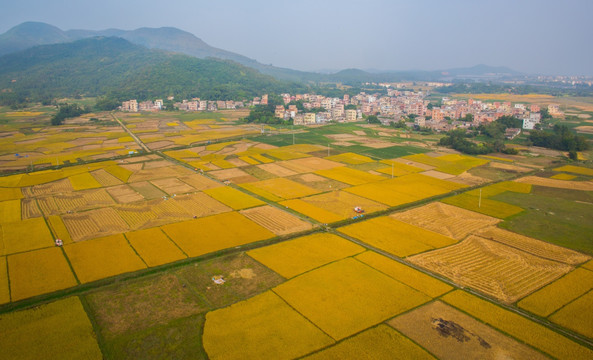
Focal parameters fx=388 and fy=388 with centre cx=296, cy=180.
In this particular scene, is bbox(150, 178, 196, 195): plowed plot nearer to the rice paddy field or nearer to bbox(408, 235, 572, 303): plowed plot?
the rice paddy field

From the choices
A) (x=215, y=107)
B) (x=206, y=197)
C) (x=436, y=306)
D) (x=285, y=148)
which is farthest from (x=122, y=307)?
(x=215, y=107)

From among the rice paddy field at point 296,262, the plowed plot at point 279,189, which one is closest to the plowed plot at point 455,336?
the rice paddy field at point 296,262

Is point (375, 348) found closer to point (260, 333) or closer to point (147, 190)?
point (260, 333)

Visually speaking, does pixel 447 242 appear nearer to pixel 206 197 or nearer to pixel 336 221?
pixel 336 221

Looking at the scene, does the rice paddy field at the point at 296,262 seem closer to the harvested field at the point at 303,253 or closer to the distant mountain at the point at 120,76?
the harvested field at the point at 303,253

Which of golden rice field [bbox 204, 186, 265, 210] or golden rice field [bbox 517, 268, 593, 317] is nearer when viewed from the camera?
golden rice field [bbox 517, 268, 593, 317]

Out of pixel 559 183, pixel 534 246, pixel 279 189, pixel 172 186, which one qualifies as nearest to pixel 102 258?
pixel 172 186

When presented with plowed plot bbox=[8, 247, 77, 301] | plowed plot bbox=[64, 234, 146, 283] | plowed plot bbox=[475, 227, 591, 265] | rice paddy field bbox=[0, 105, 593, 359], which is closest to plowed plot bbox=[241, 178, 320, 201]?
rice paddy field bbox=[0, 105, 593, 359]
